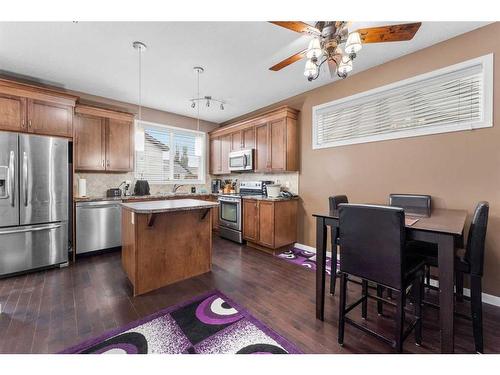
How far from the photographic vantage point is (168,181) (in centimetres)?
521

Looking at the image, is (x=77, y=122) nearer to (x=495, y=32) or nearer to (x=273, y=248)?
(x=273, y=248)

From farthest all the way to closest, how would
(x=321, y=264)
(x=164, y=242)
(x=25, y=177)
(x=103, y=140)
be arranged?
1. (x=103, y=140)
2. (x=25, y=177)
3. (x=164, y=242)
4. (x=321, y=264)

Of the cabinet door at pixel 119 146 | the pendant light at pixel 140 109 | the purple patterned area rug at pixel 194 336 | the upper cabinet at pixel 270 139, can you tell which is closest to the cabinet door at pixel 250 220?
the upper cabinet at pixel 270 139

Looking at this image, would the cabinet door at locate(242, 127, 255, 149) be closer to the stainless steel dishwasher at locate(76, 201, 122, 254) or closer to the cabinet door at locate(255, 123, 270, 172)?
the cabinet door at locate(255, 123, 270, 172)

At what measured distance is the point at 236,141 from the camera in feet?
16.4

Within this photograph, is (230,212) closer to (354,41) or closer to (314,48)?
(314,48)

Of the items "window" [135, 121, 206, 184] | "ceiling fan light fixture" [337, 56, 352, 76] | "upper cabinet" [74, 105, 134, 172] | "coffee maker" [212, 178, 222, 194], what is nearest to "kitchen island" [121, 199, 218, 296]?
"upper cabinet" [74, 105, 134, 172]

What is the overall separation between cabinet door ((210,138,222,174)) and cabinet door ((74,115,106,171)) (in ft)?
7.83

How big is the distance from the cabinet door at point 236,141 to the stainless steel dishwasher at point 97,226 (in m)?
2.56

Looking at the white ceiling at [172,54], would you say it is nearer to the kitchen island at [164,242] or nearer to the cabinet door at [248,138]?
the cabinet door at [248,138]

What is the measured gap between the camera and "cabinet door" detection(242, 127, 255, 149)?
4588 mm

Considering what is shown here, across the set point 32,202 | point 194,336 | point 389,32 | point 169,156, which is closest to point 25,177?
point 32,202

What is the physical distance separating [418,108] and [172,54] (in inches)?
123

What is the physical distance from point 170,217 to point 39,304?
146 centimetres
